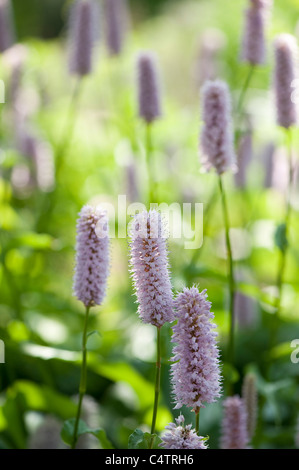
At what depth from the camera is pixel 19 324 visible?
7.01 ft

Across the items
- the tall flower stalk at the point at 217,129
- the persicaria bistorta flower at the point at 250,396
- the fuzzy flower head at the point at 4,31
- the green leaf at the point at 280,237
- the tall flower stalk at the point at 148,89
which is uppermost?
the fuzzy flower head at the point at 4,31

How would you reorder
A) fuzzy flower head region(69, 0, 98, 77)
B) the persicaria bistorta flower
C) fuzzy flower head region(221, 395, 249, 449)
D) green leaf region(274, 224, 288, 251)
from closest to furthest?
fuzzy flower head region(221, 395, 249, 449) < the persicaria bistorta flower < green leaf region(274, 224, 288, 251) < fuzzy flower head region(69, 0, 98, 77)

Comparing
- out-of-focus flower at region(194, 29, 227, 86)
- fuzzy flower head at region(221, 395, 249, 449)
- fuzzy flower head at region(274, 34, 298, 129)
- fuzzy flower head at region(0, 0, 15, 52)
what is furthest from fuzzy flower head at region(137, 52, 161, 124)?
fuzzy flower head at region(0, 0, 15, 52)

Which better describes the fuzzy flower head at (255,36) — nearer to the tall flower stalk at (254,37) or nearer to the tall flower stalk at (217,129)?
the tall flower stalk at (254,37)

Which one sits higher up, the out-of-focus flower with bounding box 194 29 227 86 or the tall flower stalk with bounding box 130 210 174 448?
the out-of-focus flower with bounding box 194 29 227 86

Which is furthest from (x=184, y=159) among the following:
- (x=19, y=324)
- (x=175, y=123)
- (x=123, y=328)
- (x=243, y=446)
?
(x=243, y=446)

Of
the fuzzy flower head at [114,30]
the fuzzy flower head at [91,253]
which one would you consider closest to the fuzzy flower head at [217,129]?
the fuzzy flower head at [91,253]

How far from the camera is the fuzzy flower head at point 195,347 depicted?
114 cm

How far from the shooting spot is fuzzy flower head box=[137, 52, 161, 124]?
7.09 ft

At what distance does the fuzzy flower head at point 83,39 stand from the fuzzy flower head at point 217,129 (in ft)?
3.17

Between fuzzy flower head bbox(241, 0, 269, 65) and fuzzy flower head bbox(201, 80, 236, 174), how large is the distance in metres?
0.53

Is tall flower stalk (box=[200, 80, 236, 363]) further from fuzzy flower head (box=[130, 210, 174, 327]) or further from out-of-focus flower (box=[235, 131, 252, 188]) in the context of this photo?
out-of-focus flower (box=[235, 131, 252, 188])

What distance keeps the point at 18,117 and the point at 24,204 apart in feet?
1.49

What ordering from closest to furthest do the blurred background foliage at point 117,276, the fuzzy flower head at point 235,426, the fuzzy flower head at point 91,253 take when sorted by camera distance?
the fuzzy flower head at point 91,253
the fuzzy flower head at point 235,426
the blurred background foliage at point 117,276
